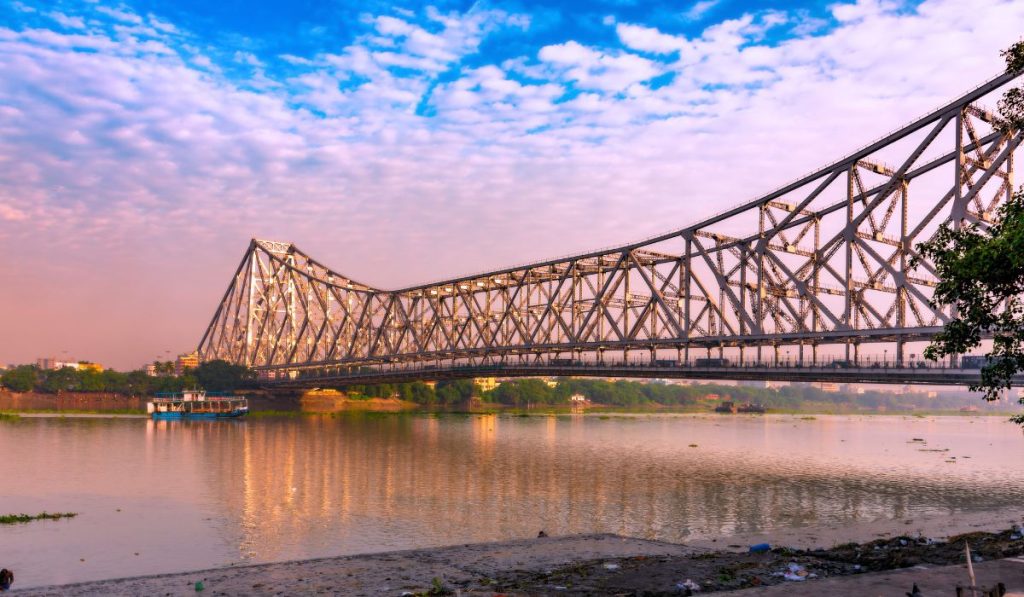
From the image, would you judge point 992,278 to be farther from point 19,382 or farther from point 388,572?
point 19,382

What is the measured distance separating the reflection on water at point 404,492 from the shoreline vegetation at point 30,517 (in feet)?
3.30

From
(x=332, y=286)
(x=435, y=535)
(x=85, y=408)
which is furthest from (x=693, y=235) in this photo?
(x=85, y=408)

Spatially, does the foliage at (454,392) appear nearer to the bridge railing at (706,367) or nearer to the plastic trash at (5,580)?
the bridge railing at (706,367)

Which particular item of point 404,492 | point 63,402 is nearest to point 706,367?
point 404,492

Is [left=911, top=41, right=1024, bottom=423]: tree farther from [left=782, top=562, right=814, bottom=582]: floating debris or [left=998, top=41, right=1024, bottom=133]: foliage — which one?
[left=782, top=562, right=814, bottom=582]: floating debris

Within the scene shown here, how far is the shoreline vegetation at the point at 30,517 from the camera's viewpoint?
30.0 m

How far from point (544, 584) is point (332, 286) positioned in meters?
135

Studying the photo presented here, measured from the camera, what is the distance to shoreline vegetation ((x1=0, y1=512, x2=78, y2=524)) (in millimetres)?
30031

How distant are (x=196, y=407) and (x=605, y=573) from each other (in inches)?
4672

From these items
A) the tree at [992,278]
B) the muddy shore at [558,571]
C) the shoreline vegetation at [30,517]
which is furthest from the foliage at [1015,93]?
the shoreline vegetation at [30,517]

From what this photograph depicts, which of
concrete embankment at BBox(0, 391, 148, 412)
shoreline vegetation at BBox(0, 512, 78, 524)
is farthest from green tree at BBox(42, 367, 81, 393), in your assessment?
shoreline vegetation at BBox(0, 512, 78, 524)

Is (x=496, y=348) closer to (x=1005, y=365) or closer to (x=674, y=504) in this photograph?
(x=674, y=504)

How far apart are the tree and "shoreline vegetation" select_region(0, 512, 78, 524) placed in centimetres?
3147

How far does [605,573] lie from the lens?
A: 18109mm
